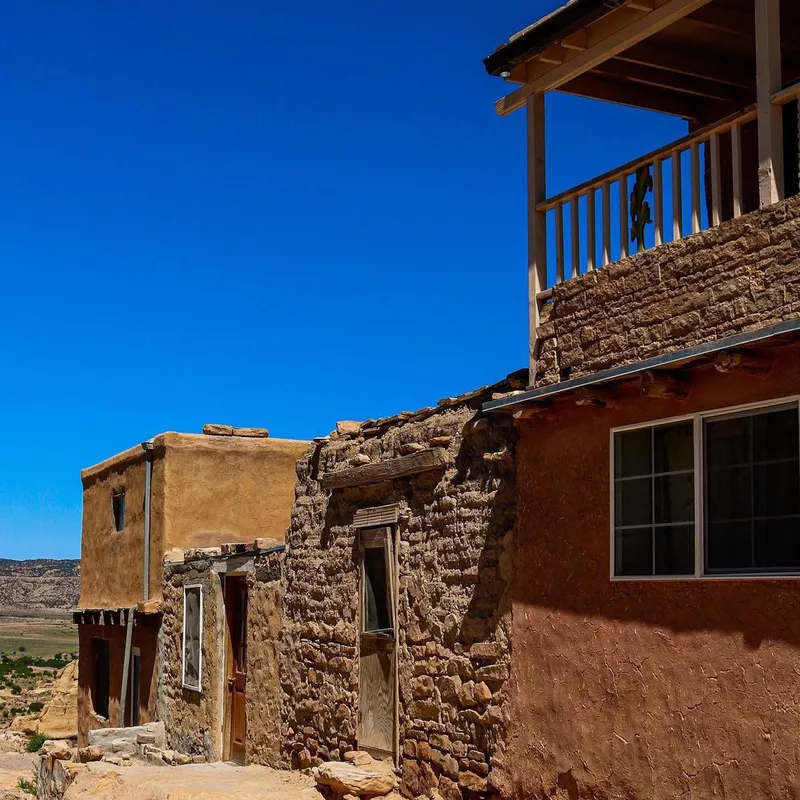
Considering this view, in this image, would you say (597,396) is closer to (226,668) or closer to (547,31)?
(547,31)

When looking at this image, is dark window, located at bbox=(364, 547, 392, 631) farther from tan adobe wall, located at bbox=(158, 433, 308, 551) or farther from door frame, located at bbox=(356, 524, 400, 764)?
tan adobe wall, located at bbox=(158, 433, 308, 551)

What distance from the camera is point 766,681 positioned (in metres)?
7.29

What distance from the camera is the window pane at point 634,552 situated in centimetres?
844

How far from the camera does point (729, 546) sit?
781cm

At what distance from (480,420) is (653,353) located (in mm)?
2165

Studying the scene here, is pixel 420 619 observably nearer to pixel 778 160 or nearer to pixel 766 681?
pixel 766 681

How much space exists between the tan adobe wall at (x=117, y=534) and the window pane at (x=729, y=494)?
11513 mm

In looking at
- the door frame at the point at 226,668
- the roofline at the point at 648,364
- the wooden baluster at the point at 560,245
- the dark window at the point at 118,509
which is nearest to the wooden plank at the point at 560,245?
the wooden baluster at the point at 560,245

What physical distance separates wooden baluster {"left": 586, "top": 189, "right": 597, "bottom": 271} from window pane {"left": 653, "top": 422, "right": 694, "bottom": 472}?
159cm

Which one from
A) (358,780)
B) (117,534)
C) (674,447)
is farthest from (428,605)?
(117,534)

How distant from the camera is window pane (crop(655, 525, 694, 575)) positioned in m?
8.11

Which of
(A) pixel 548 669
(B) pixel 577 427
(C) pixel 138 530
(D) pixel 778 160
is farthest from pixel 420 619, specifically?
(C) pixel 138 530

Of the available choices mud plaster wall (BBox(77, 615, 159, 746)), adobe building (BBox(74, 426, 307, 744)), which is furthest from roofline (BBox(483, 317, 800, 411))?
mud plaster wall (BBox(77, 615, 159, 746))

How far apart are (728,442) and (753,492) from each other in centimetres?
39
